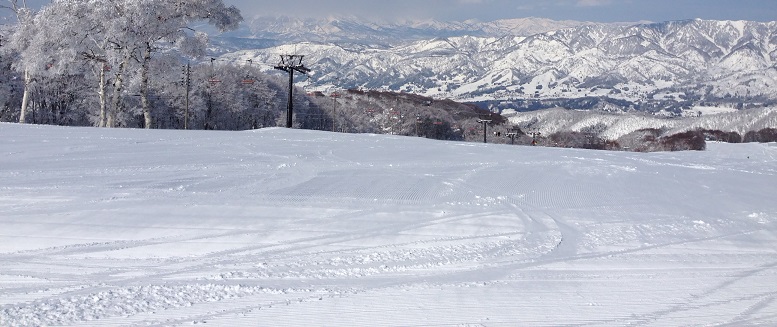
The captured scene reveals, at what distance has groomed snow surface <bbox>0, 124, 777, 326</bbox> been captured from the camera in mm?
6227

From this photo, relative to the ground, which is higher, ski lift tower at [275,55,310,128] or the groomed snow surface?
ski lift tower at [275,55,310,128]

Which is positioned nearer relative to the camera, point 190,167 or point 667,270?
point 667,270

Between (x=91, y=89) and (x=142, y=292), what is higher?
(x=91, y=89)

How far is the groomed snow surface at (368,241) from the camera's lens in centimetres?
623

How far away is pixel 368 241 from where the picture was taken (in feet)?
28.6

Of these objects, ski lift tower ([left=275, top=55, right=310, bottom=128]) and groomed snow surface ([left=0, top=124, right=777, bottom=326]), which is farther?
ski lift tower ([left=275, top=55, right=310, bottom=128])

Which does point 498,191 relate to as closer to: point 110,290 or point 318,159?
point 318,159

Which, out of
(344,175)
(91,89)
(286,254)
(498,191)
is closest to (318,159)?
(344,175)

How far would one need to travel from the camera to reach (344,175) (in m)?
13.8

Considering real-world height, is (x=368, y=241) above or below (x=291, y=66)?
below

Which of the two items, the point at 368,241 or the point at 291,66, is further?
the point at 291,66

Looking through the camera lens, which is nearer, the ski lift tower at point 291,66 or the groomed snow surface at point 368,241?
the groomed snow surface at point 368,241

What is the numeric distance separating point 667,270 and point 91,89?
55631mm

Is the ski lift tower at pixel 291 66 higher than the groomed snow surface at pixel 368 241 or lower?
higher
